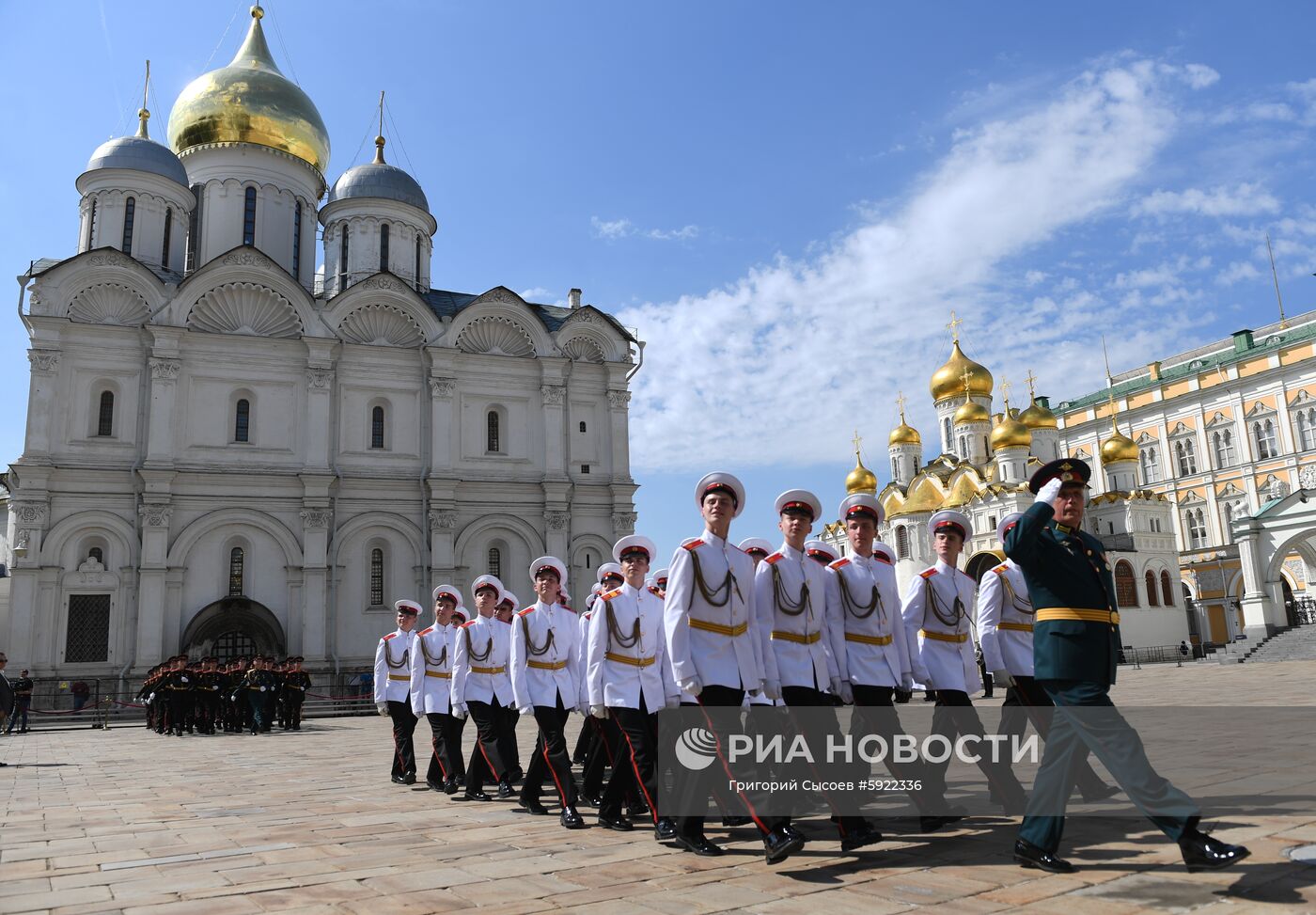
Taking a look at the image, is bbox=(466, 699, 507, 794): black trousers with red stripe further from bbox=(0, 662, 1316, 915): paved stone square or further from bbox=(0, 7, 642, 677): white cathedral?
bbox=(0, 7, 642, 677): white cathedral

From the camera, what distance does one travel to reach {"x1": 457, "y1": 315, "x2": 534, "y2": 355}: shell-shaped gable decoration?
32.8 metres

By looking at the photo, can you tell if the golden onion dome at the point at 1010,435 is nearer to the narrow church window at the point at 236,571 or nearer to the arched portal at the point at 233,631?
the arched portal at the point at 233,631

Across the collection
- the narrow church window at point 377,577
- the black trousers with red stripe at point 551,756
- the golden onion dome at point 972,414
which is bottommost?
the black trousers with red stripe at point 551,756

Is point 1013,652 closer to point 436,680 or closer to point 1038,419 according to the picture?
point 436,680

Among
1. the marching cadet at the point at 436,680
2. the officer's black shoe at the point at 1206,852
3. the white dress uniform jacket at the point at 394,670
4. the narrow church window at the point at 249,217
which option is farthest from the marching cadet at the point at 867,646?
the narrow church window at the point at 249,217

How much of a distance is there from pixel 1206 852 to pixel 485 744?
5.58 m

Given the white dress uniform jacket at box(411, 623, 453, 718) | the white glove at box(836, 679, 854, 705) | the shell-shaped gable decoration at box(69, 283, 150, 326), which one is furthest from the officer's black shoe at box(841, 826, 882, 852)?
the shell-shaped gable decoration at box(69, 283, 150, 326)

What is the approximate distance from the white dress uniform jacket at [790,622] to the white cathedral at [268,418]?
25034 millimetres

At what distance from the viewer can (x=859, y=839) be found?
517 cm

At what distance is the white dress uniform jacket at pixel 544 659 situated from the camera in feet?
23.7

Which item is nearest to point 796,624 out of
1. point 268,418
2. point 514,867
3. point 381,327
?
point 514,867

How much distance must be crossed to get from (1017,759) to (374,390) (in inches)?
1049

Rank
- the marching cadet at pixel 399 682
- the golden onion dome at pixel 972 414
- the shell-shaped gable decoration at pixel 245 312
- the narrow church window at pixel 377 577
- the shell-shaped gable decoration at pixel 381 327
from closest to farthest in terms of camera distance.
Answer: the marching cadet at pixel 399 682
the shell-shaped gable decoration at pixel 245 312
the narrow church window at pixel 377 577
the shell-shaped gable decoration at pixel 381 327
the golden onion dome at pixel 972 414

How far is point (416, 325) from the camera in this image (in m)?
31.9
